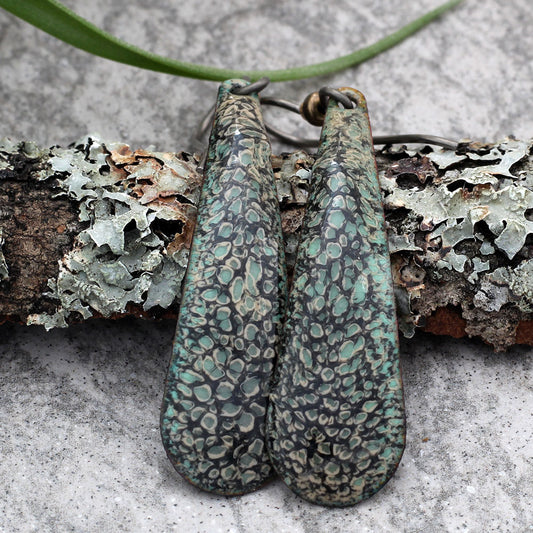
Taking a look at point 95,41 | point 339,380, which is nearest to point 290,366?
point 339,380

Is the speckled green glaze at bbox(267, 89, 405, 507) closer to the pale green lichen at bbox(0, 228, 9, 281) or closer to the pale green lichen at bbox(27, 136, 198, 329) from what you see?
the pale green lichen at bbox(27, 136, 198, 329)

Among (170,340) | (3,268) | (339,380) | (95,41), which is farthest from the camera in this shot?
(95,41)

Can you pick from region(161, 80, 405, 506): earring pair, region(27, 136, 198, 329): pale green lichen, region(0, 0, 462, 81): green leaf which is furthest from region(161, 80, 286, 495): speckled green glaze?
region(0, 0, 462, 81): green leaf

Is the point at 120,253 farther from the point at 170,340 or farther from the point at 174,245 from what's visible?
the point at 170,340

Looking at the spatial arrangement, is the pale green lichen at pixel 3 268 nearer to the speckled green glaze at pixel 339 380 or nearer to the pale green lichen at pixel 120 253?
the pale green lichen at pixel 120 253

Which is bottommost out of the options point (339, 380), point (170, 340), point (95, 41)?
point (339, 380)

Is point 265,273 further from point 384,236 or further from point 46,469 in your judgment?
point 46,469

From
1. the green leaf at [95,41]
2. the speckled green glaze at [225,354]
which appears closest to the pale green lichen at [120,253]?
the speckled green glaze at [225,354]
